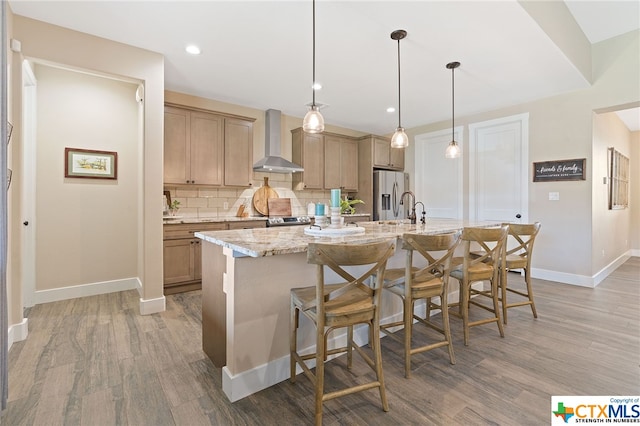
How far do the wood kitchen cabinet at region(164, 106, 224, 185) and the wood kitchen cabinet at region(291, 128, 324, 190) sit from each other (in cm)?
144

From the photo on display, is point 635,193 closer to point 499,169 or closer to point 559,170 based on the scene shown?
point 559,170

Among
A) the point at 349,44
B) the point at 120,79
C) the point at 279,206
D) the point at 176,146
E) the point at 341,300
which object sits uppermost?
the point at 349,44

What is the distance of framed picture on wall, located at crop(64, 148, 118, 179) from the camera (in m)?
3.60

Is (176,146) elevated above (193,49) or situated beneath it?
situated beneath

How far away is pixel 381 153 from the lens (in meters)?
6.04

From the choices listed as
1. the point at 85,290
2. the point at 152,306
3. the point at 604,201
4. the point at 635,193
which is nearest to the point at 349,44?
the point at 152,306

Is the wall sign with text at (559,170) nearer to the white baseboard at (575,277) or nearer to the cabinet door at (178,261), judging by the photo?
the white baseboard at (575,277)

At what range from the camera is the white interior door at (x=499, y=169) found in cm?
467

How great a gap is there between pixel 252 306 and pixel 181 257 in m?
2.38

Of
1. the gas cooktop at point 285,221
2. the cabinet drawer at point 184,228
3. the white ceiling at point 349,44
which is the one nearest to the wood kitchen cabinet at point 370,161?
the white ceiling at point 349,44

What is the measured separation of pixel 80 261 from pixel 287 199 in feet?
9.75

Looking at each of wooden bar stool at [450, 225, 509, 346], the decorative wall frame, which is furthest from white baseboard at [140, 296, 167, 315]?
the decorative wall frame

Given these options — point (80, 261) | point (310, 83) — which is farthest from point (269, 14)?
point (80, 261)

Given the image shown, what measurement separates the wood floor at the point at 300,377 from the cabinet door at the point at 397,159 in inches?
153
